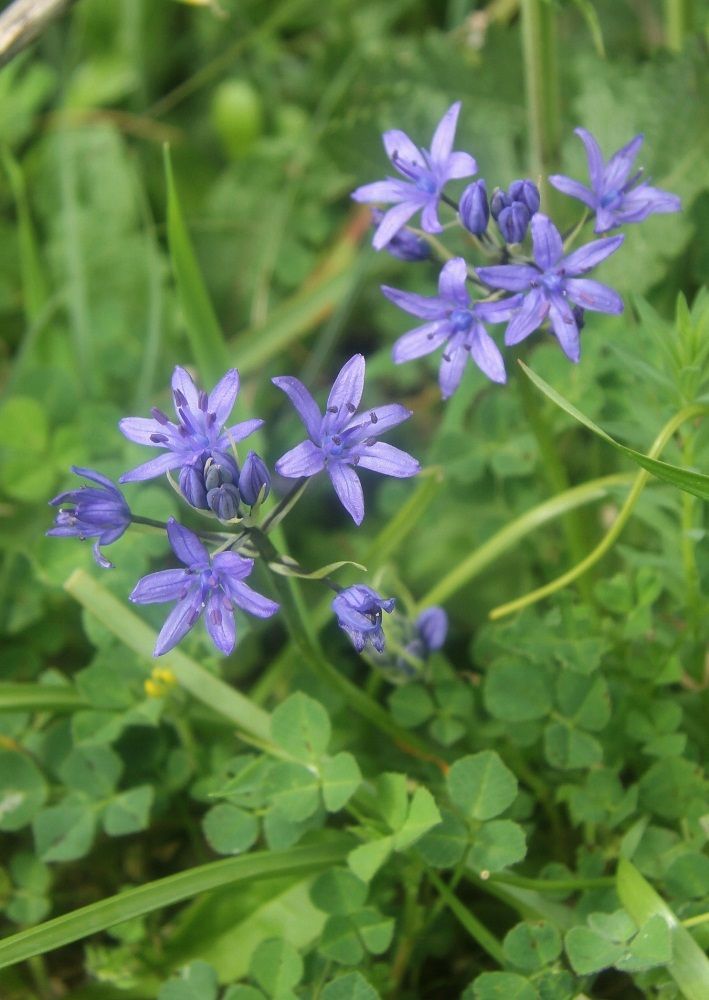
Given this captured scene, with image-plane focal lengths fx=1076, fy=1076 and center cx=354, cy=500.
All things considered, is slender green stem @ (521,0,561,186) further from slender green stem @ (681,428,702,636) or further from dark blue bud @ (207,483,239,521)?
dark blue bud @ (207,483,239,521)

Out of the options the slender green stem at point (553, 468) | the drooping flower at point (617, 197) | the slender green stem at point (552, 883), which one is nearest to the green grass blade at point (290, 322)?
the slender green stem at point (553, 468)

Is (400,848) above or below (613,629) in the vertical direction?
above

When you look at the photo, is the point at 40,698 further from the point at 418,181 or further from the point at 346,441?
the point at 418,181

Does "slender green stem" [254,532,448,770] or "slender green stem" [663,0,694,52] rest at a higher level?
"slender green stem" [663,0,694,52]

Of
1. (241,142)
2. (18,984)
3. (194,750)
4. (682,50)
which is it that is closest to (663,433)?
(194,750)

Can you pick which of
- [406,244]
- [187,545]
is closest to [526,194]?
[406,244]

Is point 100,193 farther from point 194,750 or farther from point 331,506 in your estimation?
point 194,750

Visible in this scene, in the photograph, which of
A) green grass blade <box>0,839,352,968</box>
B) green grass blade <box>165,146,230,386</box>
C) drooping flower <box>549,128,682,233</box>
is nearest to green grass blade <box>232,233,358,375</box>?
green grass blade <box>165,146,230,386</box>
